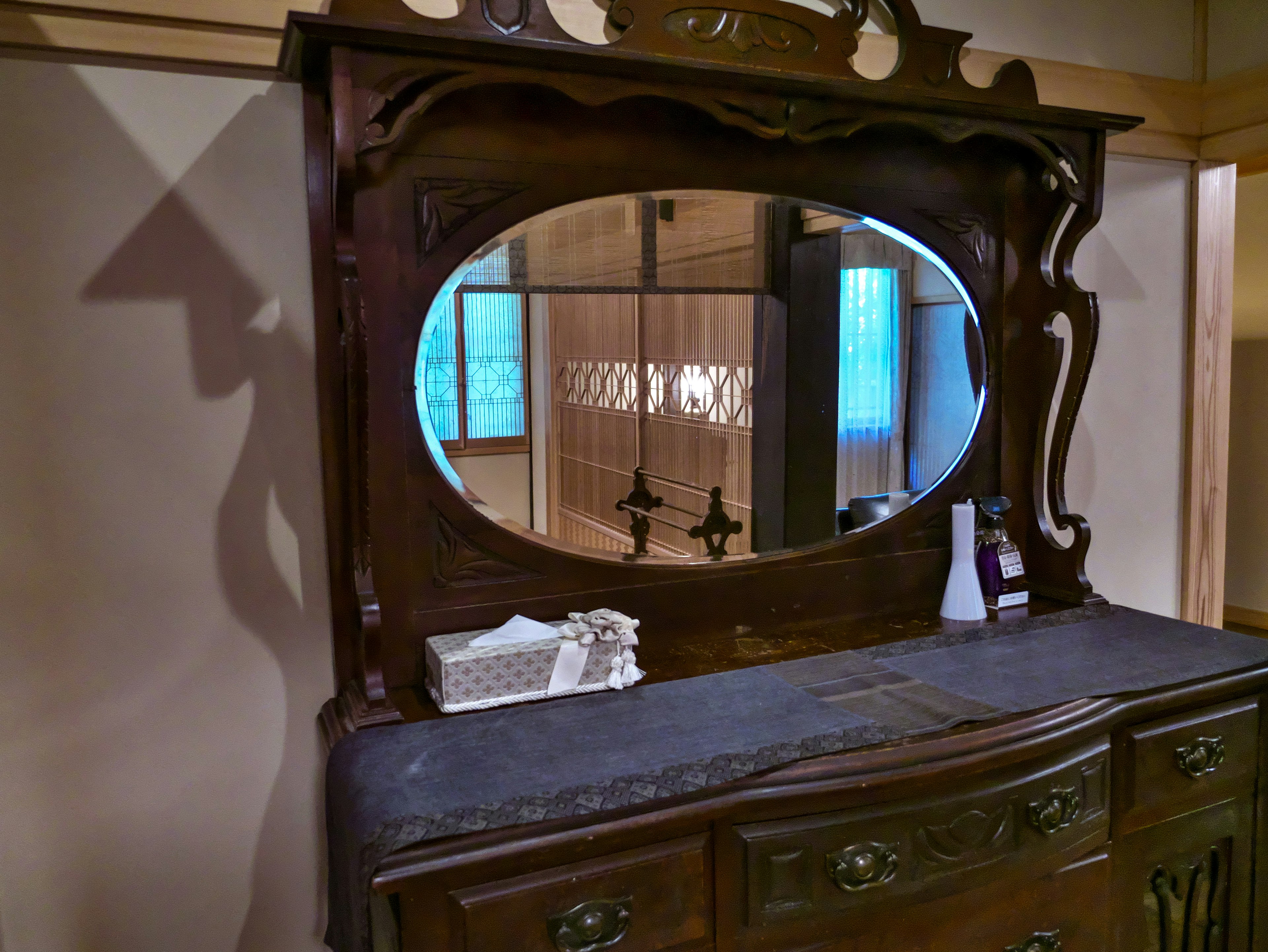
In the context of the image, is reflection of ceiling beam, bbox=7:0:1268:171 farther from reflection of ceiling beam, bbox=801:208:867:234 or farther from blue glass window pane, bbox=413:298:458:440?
blue glass window pane, bbox=413:298:458:440

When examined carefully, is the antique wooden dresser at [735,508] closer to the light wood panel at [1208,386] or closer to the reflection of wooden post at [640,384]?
the reflection of wooden post at [640,384]

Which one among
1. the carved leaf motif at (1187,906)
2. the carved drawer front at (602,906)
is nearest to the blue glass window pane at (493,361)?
the carved drawer front at (602,906)

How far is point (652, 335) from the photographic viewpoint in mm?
1812

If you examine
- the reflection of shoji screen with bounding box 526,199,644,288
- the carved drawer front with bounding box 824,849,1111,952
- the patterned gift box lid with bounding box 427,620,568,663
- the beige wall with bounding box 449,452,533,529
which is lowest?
the carved drawer front with bounding box 824,849,1111,952

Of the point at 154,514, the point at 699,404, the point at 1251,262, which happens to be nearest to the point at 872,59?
the point at 699,404

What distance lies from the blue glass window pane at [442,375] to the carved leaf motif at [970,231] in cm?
105

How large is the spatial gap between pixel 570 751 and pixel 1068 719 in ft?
2.61

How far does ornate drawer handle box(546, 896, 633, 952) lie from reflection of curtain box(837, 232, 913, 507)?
1043 millimetres

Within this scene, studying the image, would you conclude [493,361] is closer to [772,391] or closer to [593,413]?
[593,413]

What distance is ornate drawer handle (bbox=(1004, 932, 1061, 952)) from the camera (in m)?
1.55

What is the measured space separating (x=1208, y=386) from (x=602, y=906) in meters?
2.25

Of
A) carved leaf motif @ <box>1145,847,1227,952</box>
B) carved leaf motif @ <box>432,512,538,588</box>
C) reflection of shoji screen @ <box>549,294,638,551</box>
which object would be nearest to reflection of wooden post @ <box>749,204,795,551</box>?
reflection of shoji screen @ <box>549,294,638,551</box>

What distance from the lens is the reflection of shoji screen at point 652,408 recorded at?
1.76 m

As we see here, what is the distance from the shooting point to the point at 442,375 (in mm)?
1658
